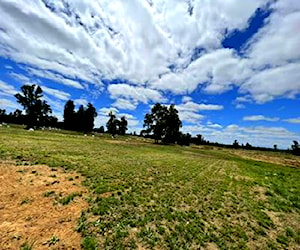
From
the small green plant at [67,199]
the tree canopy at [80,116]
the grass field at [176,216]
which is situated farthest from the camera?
the tree canopy at [80,116]

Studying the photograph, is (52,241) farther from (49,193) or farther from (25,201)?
(49,193)

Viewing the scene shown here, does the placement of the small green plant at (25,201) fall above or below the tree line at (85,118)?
below

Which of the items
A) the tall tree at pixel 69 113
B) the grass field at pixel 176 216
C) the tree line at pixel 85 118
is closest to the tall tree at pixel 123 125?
the tree line at pixel 85 118

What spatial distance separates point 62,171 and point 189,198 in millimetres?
7659

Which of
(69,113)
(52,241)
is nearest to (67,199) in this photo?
(52,241)

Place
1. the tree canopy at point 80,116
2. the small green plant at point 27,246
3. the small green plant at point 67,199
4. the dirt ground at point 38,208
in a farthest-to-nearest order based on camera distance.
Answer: the tree canopy at point 80,116 < the small green plant at point 67,199 < the dirt ground at point 38,208 < the small green plant at point 27,246

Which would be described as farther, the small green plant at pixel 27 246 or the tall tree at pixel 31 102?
the tall tree at pixel 31 102

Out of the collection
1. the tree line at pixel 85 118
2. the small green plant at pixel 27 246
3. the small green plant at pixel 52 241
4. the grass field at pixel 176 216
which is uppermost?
the tree line at pixel 85 118

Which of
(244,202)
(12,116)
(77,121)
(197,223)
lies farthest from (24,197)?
(12,116)

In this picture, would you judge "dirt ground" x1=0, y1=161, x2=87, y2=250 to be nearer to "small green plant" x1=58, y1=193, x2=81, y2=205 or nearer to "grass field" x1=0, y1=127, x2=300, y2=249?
"small green plant" x1=58, y1=193, x2=81, y2=205

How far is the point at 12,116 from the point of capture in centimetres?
11931

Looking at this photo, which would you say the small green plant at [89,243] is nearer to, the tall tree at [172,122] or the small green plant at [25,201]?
the small green plant at [25,201]

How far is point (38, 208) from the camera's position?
8.28 metres

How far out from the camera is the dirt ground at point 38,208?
6.37m
